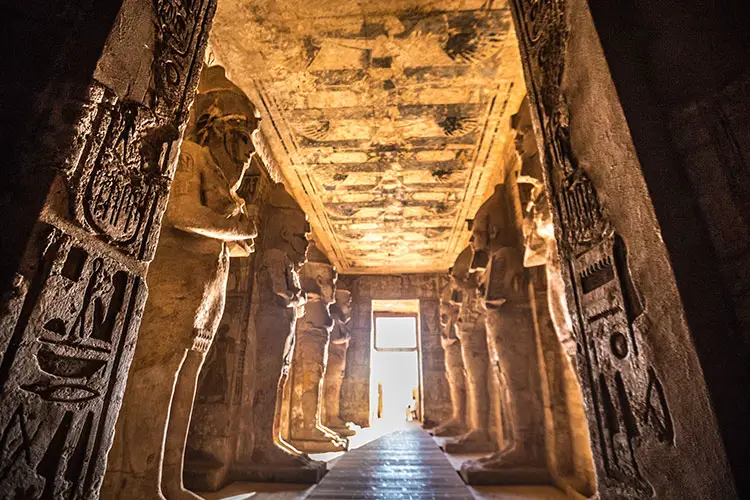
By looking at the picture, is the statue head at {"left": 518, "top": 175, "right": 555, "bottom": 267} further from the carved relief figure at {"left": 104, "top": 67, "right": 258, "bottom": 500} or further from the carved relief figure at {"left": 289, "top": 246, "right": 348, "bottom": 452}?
the carved relief figure at {"left": 289, "top": 246, "right": 348, "bottom": 452}

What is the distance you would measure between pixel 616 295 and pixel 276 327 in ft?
13.9

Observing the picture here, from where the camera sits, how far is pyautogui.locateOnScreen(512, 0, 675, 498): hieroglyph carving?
138 cm

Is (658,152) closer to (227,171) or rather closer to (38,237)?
(38,237)

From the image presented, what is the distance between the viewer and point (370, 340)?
37.4 ft

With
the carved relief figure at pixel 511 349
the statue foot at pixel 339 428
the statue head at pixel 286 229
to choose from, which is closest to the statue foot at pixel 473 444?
the carved relief figure at pixel 511 349

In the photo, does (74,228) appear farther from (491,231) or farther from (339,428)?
(339,428)

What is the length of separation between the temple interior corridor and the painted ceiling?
4 cm

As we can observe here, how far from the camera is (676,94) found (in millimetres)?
1500

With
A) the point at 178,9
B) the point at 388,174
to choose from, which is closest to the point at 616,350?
the point at 178,9

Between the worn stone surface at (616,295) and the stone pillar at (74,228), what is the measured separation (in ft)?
6.40

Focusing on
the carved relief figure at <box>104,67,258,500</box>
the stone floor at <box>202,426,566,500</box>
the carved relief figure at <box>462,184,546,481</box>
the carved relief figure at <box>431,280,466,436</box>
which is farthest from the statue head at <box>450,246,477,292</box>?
the carved relief figure at <box>104,67,258,500</box>

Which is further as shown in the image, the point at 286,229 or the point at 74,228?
the point at 286,229

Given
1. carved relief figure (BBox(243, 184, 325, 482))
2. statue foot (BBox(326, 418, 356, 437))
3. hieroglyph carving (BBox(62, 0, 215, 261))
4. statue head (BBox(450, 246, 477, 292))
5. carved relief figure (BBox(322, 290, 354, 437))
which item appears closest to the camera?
hieroglyph carving (BBox(62, 0, 215, 261))

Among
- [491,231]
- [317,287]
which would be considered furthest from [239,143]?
[317,287]
